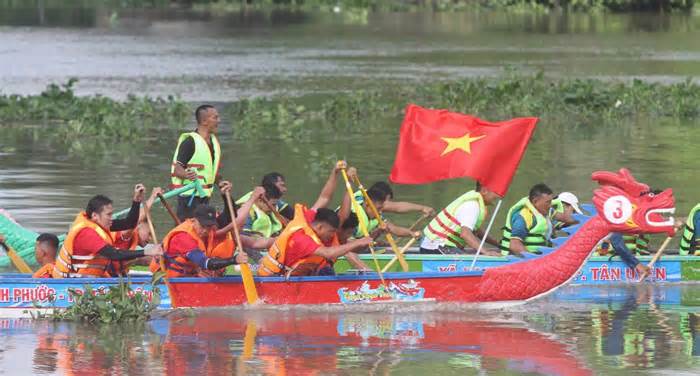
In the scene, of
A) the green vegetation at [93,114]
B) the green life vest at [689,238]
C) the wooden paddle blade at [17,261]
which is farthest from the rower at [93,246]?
the green vegetation at [93,114]

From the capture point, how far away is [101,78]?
Result: 4959 centimetres

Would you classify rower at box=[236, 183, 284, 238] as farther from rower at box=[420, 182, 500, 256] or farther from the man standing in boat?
rower at box=[420, 182, 500, 256]

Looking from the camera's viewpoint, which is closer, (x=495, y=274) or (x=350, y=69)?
(x=495, y=274)

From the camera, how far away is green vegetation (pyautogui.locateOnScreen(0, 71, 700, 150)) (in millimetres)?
34688

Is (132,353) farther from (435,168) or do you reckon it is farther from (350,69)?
(350,69)

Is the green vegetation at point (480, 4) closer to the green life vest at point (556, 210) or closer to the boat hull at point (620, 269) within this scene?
the green life vest at point (556, 210)

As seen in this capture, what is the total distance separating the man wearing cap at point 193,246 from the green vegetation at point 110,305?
406 millimetres

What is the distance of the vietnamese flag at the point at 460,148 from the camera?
18266mm

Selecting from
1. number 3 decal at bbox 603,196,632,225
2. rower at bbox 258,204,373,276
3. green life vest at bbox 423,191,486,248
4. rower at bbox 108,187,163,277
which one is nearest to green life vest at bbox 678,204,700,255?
green life vest at bbox 423,191,486,248

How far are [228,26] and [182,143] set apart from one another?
64.2 metres

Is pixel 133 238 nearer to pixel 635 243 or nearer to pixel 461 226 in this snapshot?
pixel 461 226

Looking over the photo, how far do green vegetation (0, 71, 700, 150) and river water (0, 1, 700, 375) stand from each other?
74cm

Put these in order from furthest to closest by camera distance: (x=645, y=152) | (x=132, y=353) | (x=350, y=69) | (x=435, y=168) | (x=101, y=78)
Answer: (x=350, y=69) → (x=101, y=78) → (x=645, y=152) → (x=435, y=168) → (x=132, y=353)

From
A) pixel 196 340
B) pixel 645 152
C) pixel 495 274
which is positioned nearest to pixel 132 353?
pixel 196 340
